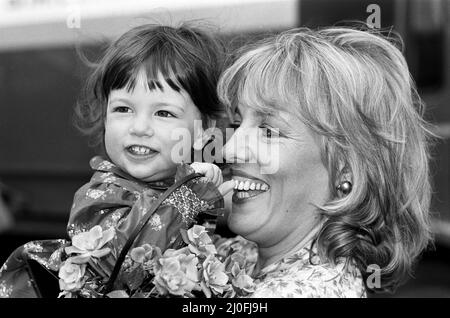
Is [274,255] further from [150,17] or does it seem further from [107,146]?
[150,17]

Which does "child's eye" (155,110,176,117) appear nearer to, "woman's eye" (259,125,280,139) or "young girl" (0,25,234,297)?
"young girl" (0,25,234,297)

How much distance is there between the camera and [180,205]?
5.99 ft

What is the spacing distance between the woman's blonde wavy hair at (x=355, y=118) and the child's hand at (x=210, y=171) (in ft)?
0.66

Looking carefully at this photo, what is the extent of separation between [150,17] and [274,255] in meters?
0.89

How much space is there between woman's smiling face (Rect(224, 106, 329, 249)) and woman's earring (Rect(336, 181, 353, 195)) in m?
0.04

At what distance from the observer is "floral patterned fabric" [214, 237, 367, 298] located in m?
1.73

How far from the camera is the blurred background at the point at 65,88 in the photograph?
5.40 metres

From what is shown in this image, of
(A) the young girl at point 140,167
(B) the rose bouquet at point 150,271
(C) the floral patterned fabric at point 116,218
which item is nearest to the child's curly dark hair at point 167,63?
(A) the young girl at point 140,167

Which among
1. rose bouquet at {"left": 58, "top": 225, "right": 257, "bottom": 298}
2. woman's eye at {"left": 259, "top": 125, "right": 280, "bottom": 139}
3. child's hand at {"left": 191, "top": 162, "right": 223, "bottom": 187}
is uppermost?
woman's eye at {"left": 259, "top": 125, "right": 280, "bottom": 139}

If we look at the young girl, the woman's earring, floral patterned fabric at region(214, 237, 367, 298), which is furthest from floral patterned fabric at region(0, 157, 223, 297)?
the woman's earring

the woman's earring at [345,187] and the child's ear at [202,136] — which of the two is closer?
the woman's earring at [345,187]

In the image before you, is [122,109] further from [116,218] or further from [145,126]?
[116,218]

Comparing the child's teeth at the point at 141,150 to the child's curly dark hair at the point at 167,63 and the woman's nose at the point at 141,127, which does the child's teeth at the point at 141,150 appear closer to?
the woman's nose at the point at 141,127

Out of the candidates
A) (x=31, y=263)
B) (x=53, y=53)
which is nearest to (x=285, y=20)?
(x=53, y=53)
